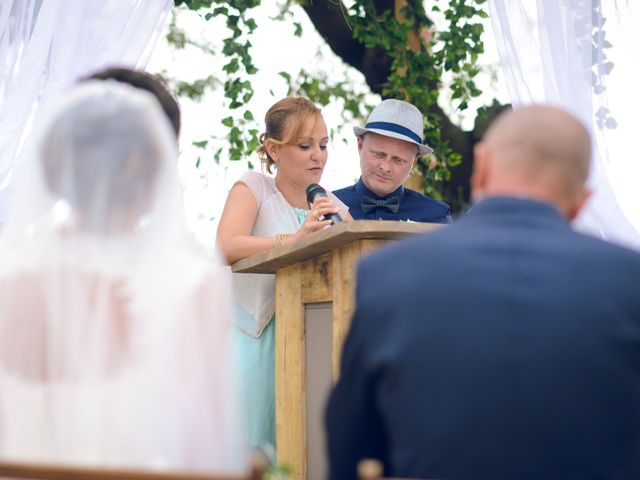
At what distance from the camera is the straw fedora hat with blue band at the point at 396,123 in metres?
4.74

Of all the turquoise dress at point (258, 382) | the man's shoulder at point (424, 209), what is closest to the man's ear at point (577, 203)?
the turquoise dress at point (258, 382)

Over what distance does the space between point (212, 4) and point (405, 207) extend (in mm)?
1450

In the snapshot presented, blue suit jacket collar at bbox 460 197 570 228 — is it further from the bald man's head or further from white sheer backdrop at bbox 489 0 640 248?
white sheer backdrop at bbox 489 0 640 248

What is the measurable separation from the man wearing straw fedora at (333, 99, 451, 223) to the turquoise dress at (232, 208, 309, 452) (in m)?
0.97

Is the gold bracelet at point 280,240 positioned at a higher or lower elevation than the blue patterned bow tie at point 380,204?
lower

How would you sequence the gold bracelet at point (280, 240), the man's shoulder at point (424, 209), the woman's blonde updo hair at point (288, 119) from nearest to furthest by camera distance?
the gold bracelet at point (280, 240) < the woman's blonde updo hair at point (288, 119) < the man's shoulder at point (424, 209)

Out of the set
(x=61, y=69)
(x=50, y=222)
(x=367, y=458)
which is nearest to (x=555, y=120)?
(x=367, y=458)

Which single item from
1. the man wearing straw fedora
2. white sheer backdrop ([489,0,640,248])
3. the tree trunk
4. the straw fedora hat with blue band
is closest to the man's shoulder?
the man wearing straw fedora

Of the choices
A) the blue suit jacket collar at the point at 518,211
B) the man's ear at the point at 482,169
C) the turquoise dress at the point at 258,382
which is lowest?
the turquoise dress at the point at 258,382

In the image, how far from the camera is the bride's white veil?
5.94ft

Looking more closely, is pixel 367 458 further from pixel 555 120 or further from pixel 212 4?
pixel 212 4

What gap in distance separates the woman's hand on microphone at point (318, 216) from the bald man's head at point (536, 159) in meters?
1.59

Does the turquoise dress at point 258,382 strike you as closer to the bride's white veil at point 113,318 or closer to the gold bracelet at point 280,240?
the gold bracelet at point 280,240

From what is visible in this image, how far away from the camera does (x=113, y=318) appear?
6.05 ft
